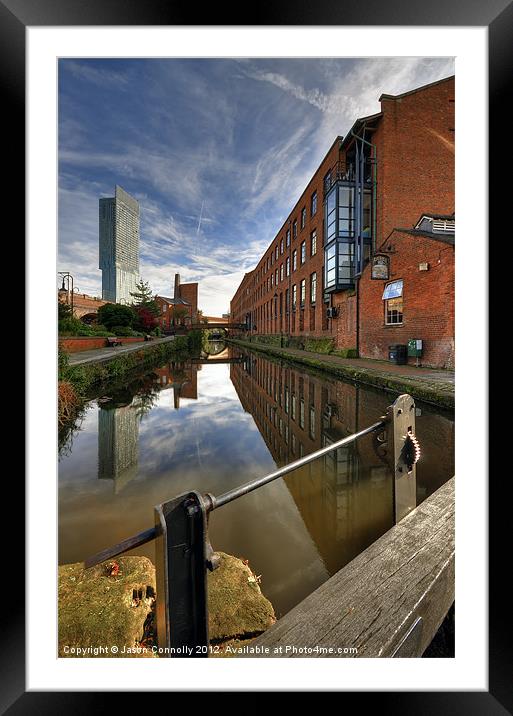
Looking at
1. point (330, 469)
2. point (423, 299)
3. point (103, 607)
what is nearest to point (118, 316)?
point (330, 469)

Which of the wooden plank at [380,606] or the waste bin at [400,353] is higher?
the waste bin at [400,353]

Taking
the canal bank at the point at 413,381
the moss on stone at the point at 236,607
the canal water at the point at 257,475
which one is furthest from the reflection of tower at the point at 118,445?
the canal bank at the point at 413,381

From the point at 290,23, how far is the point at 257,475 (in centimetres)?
379

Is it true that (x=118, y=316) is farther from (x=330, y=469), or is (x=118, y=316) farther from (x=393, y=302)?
(x=393, y=302)

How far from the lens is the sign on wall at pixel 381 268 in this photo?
1072cm

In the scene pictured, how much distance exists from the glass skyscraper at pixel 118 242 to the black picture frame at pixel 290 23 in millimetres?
1614

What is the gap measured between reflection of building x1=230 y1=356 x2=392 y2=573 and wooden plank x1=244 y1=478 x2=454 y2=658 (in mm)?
1020

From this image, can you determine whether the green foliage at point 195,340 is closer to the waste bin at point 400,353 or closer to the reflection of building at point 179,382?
the reflection of building at point 179,382

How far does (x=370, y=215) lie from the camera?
14086 mm

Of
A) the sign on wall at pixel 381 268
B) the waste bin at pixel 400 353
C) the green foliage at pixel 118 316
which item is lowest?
the waste bin at pixel 400 353

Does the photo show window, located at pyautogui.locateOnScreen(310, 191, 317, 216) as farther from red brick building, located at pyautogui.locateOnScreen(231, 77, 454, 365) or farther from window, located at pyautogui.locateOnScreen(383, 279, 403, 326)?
window, located at pyautogui.locateOnScreen(383, 279, 403, 326)
